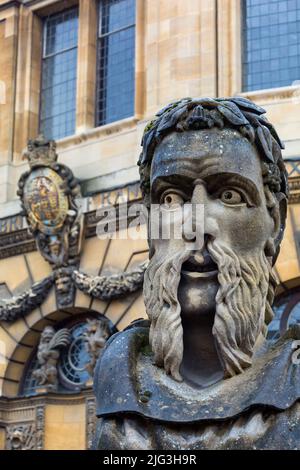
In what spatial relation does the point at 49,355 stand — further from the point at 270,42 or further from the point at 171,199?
the point at 171,199

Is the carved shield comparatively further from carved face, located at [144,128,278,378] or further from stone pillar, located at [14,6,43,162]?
carved face, located at [144,128,278,378]

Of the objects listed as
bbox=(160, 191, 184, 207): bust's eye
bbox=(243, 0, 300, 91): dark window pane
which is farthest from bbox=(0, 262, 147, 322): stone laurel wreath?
bbox=(160, 191, 184, 207): bust's eye

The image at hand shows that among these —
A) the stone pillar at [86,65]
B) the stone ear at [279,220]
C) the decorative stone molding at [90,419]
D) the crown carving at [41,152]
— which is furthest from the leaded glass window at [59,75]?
the stone ear at [279,220]

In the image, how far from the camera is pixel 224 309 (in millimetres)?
3521

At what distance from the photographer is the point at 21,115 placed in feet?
61.6

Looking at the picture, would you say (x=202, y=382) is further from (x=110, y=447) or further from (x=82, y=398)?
(x=82, y=398)

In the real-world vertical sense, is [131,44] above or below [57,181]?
above

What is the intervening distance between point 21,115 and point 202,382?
15.6 metres

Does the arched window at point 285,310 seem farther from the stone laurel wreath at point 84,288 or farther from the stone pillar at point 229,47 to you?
the stone pillar at point 229,47

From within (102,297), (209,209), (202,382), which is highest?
(102,297)

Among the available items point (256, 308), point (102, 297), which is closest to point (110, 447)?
point (256, 308)

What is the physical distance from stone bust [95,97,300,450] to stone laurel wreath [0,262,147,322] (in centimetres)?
1094
